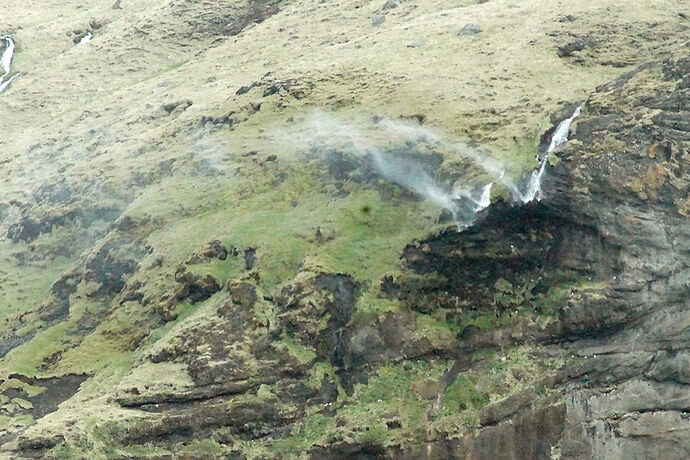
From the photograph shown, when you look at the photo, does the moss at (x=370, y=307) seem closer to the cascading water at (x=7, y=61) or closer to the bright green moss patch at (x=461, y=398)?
the bright green moss patch at (x=461, y=398)

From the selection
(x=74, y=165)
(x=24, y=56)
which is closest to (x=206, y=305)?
(x=74, y=165)

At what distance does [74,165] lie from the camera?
42.9m

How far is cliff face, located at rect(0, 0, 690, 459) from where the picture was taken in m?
26.6

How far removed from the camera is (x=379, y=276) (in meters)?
28.9

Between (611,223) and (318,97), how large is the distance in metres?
15.5

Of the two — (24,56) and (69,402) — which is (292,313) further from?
(24,56)

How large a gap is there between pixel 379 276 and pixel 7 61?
51.9m

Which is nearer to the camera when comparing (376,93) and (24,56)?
(376,93)

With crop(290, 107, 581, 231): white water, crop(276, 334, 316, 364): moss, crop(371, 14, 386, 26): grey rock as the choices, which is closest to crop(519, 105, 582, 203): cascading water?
crop(290, 107, 581, 231): white water

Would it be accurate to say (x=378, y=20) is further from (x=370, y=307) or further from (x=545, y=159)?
(x=370, y=307)

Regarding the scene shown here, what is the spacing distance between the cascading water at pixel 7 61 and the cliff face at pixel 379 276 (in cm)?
2872

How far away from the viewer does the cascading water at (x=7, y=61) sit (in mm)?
67075

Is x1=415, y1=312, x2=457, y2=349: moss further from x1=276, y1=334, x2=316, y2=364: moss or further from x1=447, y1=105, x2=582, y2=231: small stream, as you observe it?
x1=276, y1=334, x2=316, y2=364: moss

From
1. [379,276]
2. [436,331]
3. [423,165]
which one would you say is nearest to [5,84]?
[423,165]
